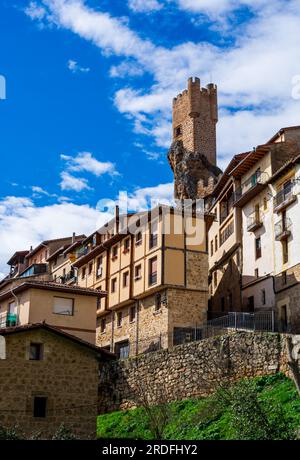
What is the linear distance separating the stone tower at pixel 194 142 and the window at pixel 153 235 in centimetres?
1997

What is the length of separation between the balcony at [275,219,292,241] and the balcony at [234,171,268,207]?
3560mm

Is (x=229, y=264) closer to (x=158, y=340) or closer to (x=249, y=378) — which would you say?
(x=158, y=340)

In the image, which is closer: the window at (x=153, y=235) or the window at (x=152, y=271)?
the window at (x=152, y=271)

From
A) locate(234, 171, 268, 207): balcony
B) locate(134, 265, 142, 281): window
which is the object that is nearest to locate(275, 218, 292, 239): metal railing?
locate(234, 171, 268, 207): balcony

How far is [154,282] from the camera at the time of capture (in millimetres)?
44719

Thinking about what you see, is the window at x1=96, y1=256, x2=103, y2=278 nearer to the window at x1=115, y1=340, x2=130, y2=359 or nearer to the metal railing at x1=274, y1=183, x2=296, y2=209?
the window at x1=115, y1=340, x2=130, y2=359

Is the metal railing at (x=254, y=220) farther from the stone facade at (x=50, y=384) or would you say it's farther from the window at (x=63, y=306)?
the stone facade at (x=50, y=384)

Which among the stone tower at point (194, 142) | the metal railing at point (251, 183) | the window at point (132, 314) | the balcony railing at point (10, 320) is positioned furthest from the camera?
the stone tower at point (194, 142)

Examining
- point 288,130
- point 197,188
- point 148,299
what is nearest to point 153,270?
point 148,299

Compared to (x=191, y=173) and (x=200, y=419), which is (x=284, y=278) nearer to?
(x=200, y=419)

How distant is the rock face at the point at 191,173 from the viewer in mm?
68312

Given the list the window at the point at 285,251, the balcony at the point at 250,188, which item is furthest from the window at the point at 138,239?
the window at the point at 285,251

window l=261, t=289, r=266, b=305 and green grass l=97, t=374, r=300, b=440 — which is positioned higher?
window l=261, t=289, r=266, b=305

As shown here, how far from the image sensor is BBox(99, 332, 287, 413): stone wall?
31953mm
